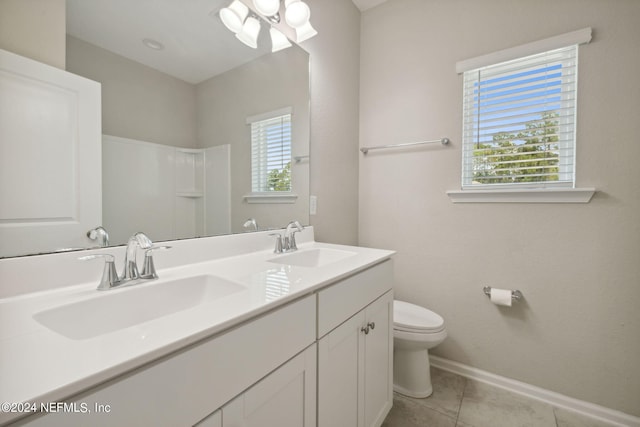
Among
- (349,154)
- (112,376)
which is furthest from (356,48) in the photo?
(112,376)

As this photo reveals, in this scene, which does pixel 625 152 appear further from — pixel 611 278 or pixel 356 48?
pixel 356 48

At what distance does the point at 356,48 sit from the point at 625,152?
172 cm

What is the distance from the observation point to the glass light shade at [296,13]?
4.74 ft

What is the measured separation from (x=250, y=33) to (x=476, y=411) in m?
2.26

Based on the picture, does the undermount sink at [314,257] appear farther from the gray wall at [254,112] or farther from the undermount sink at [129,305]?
the undermount sink at [129,305]

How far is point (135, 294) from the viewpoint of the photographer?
79 centimetres

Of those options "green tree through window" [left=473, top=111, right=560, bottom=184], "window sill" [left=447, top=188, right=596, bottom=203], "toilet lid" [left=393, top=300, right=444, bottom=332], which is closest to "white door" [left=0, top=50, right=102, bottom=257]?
"toilet lid" [left=393, top=300, right=444, bottom=332]

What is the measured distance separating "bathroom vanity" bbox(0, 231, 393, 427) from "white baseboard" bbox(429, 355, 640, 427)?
0.79 meters

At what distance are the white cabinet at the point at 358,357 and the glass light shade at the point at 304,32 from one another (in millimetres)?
1330

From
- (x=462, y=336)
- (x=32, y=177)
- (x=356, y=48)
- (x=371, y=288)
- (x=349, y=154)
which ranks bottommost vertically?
(x=462, y=336)

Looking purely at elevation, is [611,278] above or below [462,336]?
above

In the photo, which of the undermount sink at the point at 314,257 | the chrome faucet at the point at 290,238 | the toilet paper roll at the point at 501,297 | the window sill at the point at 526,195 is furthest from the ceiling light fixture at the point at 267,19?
the toilet paper roll at the point at 501,297

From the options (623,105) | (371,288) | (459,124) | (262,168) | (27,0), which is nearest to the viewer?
(27,0)

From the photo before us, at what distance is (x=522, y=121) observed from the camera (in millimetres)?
1594
